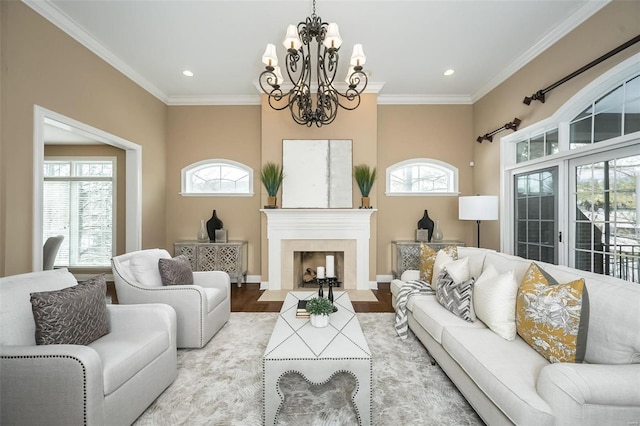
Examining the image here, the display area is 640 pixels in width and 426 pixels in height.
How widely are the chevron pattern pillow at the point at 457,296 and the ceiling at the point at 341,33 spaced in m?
2.54

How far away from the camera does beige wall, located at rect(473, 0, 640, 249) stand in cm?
225

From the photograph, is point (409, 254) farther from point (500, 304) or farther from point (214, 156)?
point (214, 156)

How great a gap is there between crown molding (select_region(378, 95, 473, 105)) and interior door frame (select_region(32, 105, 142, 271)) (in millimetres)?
3965

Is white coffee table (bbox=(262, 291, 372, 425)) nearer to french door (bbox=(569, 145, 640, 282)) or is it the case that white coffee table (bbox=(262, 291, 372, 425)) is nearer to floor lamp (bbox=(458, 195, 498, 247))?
french door (bbox=(569, 145, 640, 282))

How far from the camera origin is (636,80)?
220 cm

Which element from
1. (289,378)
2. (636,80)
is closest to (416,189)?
(636,80)

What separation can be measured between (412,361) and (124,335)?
214cm

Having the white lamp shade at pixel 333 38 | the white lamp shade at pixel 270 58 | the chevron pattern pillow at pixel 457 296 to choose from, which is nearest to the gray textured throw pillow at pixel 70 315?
the white lamp shade at pixel 270 58

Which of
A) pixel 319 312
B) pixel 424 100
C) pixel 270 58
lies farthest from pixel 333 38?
pixel 424 100

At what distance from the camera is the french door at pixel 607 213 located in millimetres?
2254

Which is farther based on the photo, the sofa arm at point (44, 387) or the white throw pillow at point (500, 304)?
the white throw pillow at point (500, 304)

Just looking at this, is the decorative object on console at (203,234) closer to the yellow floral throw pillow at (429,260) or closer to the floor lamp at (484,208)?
the yellow floral throw pillow at (429,260)

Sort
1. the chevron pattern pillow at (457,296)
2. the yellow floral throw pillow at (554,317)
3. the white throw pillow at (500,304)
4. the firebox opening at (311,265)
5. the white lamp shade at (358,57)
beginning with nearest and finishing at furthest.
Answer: the yellow floral throw pillow at (554,317) → the white throw pillow at (500,304) → the chevron pattern pillow at (457,296) → the white lamp shade at (358,57) → the firebox opening at (311,265)

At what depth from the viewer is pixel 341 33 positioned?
115 inches
